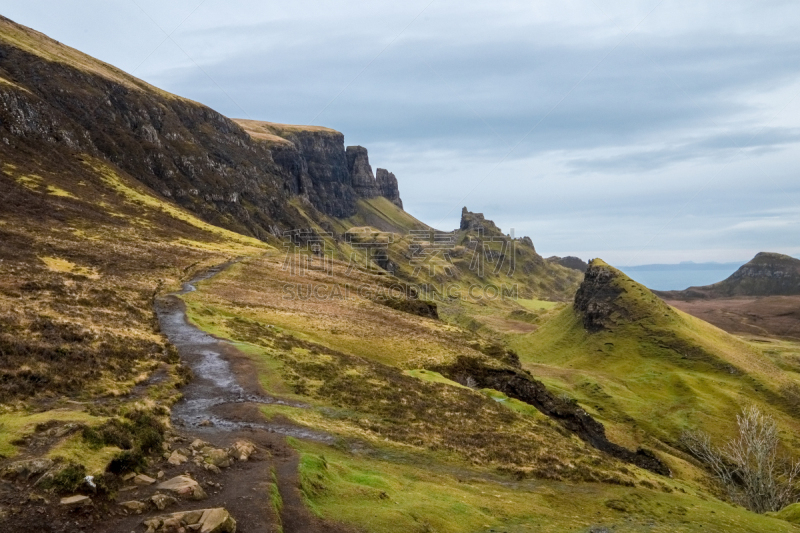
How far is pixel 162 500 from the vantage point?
14.2 meters

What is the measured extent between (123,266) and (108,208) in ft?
144

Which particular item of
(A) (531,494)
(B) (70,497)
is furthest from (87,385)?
(A) (531,494)

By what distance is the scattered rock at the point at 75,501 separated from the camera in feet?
42.2

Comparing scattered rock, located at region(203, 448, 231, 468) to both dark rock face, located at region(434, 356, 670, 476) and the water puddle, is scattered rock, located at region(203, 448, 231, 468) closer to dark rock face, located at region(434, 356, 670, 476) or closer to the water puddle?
the water puddle

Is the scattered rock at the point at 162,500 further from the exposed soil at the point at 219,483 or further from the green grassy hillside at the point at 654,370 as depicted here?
the green grassy hillside at the point at 654,370

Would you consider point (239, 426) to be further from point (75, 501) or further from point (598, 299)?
point (598, 299)

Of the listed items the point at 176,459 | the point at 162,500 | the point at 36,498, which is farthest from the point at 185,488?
the point at 36,498

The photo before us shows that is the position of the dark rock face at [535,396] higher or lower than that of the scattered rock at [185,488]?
lower

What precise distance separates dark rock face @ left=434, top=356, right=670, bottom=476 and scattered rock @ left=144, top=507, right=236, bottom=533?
40752mm

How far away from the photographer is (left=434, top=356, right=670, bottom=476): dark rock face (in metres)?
52.6

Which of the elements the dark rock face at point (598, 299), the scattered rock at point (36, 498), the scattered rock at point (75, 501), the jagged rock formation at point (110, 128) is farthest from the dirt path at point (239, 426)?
the dark rock face at point (598, 299)

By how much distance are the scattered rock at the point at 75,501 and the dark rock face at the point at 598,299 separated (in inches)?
5244

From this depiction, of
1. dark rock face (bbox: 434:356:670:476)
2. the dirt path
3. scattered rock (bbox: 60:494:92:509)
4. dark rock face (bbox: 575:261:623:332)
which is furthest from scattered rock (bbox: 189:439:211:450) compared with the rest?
dark rock face (bbox: 575:261:623:332)

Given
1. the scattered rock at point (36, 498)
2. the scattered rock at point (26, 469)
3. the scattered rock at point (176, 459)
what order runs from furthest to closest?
the scattered rock at point (176, 459), the scattered rock at point (26, 469), the scattered rock at point (36, 498)
